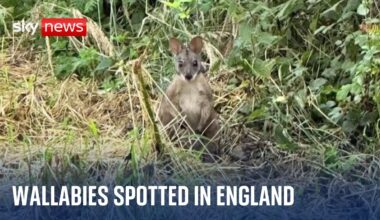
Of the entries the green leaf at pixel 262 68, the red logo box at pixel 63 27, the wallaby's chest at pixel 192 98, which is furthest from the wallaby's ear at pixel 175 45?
the red logo box at pixel 63 27

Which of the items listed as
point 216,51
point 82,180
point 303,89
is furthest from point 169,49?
point 82,180

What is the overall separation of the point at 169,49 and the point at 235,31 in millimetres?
376

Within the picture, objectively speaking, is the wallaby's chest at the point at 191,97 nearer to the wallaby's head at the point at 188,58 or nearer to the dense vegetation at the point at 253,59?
the wallaby's head at the point at 188,58

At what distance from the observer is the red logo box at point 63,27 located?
681 cm

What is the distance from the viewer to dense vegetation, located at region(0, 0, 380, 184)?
19.6 feet

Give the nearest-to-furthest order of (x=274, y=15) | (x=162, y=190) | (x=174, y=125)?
(x=162, y=190) → (x=174, y=125) → (x=274, y=15)

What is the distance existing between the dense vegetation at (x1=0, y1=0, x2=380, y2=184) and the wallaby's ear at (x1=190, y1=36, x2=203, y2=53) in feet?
0.91

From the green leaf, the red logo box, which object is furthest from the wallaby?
the red logo box

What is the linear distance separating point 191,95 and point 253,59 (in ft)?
1.26

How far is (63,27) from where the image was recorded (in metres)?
6.82

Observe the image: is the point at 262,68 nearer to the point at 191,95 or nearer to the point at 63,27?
the point at 191,95

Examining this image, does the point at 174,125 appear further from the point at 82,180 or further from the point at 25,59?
the point at 25,59

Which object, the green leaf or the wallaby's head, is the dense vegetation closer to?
the green leaf

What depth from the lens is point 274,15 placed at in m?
6.51
